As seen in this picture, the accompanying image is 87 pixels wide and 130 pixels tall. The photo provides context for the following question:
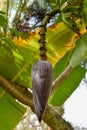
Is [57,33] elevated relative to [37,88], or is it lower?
lower

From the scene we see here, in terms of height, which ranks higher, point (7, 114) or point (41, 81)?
point (41, 81)

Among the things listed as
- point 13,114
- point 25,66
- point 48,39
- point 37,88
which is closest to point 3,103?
point 13,114

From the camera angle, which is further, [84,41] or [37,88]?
[84,41]

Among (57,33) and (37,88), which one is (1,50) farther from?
(37,88)

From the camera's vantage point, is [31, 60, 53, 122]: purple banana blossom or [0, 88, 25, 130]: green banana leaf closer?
[31, 60, 53, 122]: purple banana blossom

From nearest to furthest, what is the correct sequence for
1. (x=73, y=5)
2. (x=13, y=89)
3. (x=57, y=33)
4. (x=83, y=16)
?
(x=73, y=5) → (x=83, y=16) → (x=13, y=89) → (x=57, y=33)

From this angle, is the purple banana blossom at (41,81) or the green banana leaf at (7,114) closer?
the purple banana blossom at (41,81)

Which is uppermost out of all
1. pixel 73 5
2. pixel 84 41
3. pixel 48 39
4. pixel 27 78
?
pixel 73 5

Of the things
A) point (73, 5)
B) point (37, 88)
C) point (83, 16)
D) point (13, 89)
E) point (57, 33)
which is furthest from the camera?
point (57, 33)

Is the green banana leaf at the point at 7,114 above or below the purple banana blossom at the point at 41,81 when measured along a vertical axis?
below

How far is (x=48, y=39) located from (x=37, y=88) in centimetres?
75

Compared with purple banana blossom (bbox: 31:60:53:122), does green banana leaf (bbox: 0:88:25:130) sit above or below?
below

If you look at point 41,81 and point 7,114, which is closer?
point 41,81

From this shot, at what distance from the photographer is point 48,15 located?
33.4 inches
